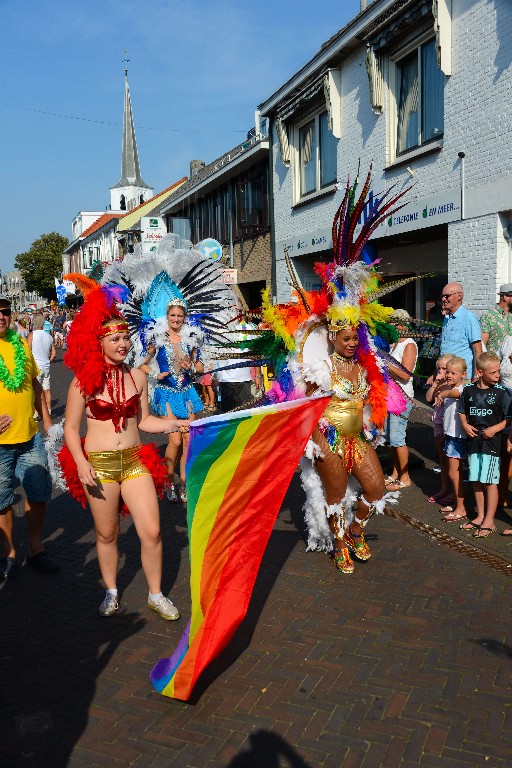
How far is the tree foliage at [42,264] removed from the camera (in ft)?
213

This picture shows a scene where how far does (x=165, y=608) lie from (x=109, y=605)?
15.0 inches

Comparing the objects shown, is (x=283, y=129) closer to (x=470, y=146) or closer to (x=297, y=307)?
(x=470, y=146)

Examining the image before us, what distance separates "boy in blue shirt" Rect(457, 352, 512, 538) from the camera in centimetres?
515

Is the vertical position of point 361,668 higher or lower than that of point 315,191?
lower

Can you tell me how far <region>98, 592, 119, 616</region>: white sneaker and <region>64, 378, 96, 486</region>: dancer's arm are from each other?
83 centimetres

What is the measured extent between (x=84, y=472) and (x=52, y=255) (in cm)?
6640

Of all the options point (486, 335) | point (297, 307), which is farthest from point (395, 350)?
point (297, 307)

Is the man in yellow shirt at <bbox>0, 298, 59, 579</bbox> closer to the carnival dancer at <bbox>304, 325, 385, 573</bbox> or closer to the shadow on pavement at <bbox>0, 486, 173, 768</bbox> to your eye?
the shadow on pavement at <bbox>0, 486, 173, 768</bbox>

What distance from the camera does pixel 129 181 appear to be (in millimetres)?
71688

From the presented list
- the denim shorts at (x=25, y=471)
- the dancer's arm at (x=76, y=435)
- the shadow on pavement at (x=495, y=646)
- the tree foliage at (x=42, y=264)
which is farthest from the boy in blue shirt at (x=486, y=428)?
the tree foliage at (x=42, y=264)

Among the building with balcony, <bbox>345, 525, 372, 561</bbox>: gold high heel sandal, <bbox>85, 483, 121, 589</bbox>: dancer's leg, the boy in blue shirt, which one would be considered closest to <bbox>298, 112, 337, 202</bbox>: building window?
the building with balcony

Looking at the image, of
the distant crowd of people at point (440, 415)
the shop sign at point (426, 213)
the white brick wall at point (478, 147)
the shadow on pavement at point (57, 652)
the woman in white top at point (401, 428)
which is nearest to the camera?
the shadow on pavement at point (57, 652)

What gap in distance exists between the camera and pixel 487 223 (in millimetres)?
9117

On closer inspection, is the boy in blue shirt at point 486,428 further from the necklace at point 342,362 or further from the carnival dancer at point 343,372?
the necklace at point 342,362
